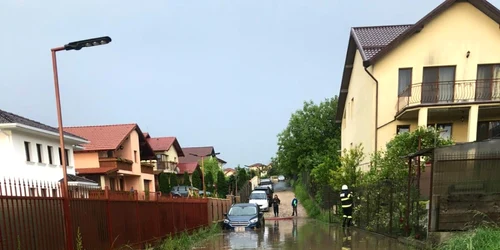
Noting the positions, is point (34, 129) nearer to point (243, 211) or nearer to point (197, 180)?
point (243, 211)

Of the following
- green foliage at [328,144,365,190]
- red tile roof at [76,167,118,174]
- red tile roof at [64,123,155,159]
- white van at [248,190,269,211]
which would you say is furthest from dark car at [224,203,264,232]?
red tile roof at [64,123,155,159]

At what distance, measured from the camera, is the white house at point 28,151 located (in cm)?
1662

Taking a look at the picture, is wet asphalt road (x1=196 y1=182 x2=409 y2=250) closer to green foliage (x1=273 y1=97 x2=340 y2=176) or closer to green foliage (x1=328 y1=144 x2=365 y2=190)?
green foliage (x1=328 y1=144 x2=365 y2=190)

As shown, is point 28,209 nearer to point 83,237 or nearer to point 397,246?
point 83,237

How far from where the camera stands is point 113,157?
88.6ft

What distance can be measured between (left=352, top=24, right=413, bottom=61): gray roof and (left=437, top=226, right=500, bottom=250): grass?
43.4 ft

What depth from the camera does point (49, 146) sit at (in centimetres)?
2003

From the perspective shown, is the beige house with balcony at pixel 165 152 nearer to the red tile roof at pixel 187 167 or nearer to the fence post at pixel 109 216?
the red tile roof at pixel 187 167

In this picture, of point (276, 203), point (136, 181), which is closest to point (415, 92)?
point (276, 203)

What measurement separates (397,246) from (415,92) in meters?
11.1

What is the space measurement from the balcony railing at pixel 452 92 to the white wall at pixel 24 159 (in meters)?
20.3

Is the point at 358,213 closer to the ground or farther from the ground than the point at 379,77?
closer to the ground

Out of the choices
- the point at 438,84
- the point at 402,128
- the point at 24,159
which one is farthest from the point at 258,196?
the point at 24,159

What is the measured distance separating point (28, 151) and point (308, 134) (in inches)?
1159
